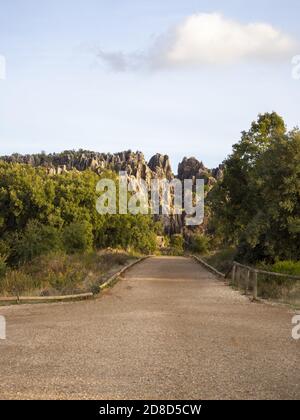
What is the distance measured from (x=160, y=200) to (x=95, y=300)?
147 m

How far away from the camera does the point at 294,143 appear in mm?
23062

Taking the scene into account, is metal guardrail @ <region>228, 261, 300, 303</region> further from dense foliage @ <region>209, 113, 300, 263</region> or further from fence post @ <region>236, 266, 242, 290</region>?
dense foliage @ <region>209, 113, 300, 263</region>

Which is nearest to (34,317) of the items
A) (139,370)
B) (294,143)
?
(139,370)

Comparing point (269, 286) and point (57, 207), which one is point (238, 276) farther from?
point (57, 207)

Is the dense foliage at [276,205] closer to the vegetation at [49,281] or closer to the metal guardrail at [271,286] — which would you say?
the metal guardrail at [271,286]

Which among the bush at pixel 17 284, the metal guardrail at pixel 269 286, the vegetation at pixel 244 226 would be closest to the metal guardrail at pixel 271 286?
the metal guardrail at pixel 269 286

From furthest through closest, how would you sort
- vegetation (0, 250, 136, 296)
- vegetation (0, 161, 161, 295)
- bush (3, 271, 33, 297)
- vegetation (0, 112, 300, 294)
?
vegetation (0, 161, 161, 295) < vegetation (0, 112, 300, 294) < bush (3, 271, 33, 297) < vegetation (0, 250, 136, 296)

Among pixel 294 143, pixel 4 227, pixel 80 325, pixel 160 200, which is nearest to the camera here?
pixel 80 325

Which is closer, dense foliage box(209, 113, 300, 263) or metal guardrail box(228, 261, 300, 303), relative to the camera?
metal guardrail box(228, 261, 300, 303)

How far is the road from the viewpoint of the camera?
7301 millimetres

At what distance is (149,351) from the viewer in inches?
384

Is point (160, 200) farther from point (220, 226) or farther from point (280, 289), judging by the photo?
point (280, 289)

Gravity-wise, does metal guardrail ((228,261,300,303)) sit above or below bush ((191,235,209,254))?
above

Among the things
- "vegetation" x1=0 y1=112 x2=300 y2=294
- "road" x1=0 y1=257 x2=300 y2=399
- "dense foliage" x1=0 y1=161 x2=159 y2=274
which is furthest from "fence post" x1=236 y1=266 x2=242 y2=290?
"dense foliage" x1=0 y1=161 x2=159 y2=274
